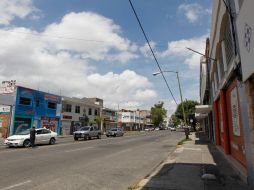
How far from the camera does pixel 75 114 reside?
174ft

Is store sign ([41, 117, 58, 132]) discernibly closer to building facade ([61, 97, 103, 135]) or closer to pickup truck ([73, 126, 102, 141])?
building facade ([61, 97, 103, 135])

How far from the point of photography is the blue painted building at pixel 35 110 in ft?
121

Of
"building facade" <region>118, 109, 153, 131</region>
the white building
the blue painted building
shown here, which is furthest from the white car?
the white building

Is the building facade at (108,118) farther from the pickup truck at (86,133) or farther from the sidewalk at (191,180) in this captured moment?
the sidewalk at (191,180)

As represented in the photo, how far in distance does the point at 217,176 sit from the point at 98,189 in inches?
165

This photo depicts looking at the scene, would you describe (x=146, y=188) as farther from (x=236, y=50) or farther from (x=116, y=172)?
(x=236, y=50)

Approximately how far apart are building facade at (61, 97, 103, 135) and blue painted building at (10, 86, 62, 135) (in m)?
2.40

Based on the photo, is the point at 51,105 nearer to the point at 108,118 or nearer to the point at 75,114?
the point at 75,114

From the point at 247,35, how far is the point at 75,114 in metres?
48.9

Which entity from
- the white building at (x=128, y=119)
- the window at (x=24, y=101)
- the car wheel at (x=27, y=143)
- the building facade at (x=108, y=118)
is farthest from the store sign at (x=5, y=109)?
the white building at (x=128, y=119)

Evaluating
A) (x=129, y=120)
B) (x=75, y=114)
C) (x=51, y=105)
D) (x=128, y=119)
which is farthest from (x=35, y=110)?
(x=129, y=120)

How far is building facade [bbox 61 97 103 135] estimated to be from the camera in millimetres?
49381

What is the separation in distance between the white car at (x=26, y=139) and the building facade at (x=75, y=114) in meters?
24.9

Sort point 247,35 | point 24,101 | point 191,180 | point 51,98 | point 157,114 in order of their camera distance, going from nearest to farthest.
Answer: point 247,35
point 191,180
point 24,101
point 51,98
point 157,114
